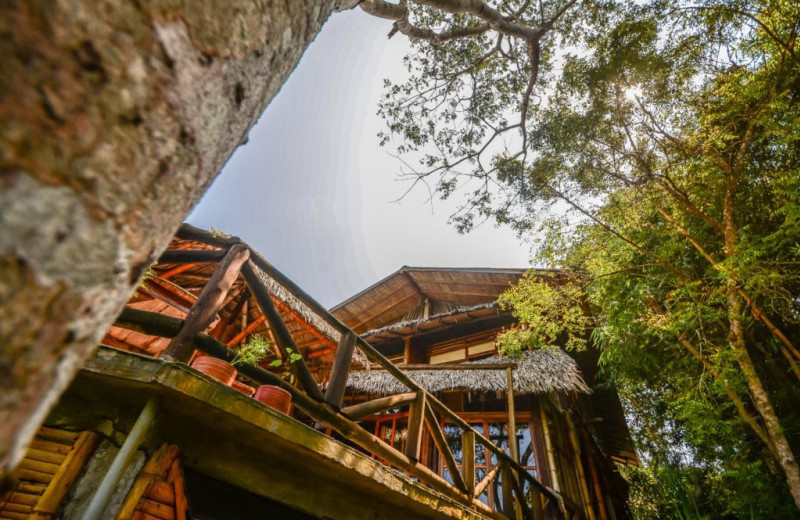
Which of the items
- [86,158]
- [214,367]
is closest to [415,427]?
[214,367]

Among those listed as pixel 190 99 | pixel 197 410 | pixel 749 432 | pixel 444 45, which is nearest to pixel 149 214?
pixel 190 99

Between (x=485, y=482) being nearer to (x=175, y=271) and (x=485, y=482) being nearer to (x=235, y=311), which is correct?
(x=235, y=311)

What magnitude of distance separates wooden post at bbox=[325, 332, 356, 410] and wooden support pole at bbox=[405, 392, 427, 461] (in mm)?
892

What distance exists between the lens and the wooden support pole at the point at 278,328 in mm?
2461

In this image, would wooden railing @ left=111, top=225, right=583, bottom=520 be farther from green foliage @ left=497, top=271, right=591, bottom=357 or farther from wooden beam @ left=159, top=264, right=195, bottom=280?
green foliage @ left=497, top=271, right=591, bottom=357

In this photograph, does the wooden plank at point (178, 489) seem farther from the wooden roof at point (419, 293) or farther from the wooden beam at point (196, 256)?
the wooden roof at point (419, 293)

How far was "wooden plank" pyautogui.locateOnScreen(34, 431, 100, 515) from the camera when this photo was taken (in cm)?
171

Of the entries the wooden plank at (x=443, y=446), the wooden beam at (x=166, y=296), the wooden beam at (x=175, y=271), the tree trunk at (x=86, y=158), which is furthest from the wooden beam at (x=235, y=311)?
the tree trunk at (x=86, y=158)

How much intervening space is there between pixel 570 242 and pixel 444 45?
465 centimetres

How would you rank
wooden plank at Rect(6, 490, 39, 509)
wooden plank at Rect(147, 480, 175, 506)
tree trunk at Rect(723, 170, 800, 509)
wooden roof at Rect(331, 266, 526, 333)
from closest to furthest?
wooden plank at Rect(6, 490, 39, 509) → wooden plank at Rect(147, 480, 175, 506) → tree trunk at Rect(723, 170, 800, 509) → wooden roof at Rect(331, 266, 526, 333)

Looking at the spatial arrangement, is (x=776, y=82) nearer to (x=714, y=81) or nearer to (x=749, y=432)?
(x=714, y=81)

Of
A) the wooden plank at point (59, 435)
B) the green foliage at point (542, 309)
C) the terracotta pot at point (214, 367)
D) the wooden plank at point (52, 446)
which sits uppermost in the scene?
the green foliage at point (542, 309)

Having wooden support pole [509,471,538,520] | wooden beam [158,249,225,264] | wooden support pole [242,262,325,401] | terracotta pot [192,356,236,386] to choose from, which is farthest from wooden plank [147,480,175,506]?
wooden support pole [509,471,538,520]

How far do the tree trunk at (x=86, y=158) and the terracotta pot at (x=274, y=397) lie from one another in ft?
7.03
